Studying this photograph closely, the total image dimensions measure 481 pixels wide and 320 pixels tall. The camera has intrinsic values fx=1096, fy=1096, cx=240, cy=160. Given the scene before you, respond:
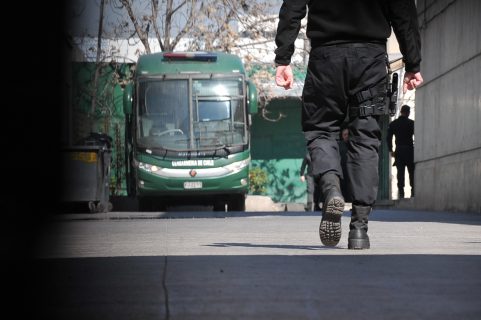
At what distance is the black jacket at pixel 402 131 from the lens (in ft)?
71.9

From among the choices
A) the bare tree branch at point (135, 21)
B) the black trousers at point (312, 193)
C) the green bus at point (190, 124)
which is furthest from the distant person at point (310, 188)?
the bare tree branch at point (135, 21)

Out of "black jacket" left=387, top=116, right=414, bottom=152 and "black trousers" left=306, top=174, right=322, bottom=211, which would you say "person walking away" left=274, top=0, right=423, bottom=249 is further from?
"black jacket" left=387, top=116, right=414, bottom=152

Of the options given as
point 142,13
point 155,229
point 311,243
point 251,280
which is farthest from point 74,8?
point 251,280

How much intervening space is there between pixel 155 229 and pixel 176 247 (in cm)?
322

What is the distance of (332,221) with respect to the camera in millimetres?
6602

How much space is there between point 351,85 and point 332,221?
0.88 m

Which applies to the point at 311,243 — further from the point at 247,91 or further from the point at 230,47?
the point at 230,47

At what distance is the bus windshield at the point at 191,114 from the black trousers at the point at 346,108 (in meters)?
14.8

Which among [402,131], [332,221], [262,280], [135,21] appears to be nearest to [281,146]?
[135,21]

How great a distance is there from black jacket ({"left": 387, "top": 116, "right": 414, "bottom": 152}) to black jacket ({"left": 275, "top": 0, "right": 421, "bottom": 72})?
1501cm

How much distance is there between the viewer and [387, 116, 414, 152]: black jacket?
21.9 metres

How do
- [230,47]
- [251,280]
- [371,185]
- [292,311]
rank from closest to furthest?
[292,311]
[251,280]
[371,185]
[230,47]

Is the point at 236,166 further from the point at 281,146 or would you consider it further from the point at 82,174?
the point at 281,146

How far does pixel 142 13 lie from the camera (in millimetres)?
28203
